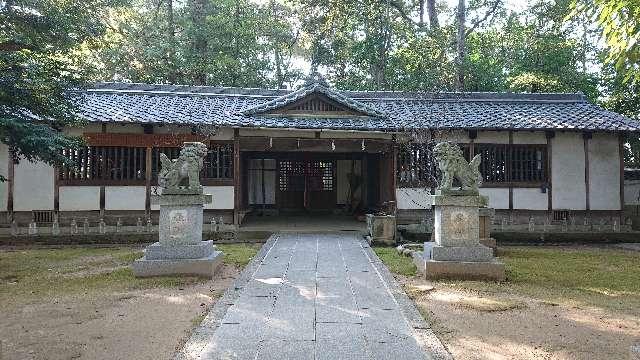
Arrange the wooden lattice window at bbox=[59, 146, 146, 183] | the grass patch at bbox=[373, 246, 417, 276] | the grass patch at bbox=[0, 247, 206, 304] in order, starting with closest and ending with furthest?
the grass patch at bbox=[0, 247, 206, 304]
the grass patch at bbox=[373, 246, 417, 276]
the wooden lattice window at bbox=[59, 146, 146, 183]

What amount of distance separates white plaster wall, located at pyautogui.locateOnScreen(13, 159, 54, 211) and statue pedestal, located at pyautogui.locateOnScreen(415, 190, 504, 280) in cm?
1174

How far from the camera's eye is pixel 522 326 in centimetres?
532

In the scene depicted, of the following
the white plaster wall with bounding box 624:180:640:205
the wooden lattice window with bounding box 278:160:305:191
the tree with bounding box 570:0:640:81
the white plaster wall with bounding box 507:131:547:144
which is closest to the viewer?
the tree with bounding box 570:0:640:81

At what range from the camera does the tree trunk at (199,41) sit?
925 inches

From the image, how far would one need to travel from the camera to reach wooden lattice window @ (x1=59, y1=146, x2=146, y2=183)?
44.4 feet

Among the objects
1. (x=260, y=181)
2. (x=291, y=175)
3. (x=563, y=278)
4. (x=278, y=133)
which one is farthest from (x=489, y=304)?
(x=260, y=181)

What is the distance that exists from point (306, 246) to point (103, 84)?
11.7 meters

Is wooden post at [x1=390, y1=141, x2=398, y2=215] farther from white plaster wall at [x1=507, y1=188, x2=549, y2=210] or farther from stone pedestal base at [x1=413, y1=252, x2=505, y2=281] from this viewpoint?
stone pedestal base at [x1=413, y1=252, x2=505, y2=281]

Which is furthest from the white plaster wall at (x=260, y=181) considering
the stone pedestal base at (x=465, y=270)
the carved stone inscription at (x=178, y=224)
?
the stone pedestal base at (x=465, y=270)

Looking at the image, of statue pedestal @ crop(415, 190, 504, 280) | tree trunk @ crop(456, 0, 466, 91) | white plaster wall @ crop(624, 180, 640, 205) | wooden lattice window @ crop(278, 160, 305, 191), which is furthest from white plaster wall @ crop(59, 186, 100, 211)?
white plaster wall @ crop(624, 180, 640, 205)

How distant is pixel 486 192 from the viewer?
574 inches

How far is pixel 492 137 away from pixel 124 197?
1246cm

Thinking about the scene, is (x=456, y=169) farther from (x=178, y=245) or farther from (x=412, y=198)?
(x=412, y=198)

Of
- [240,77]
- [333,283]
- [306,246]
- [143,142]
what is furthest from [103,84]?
[333,283]
